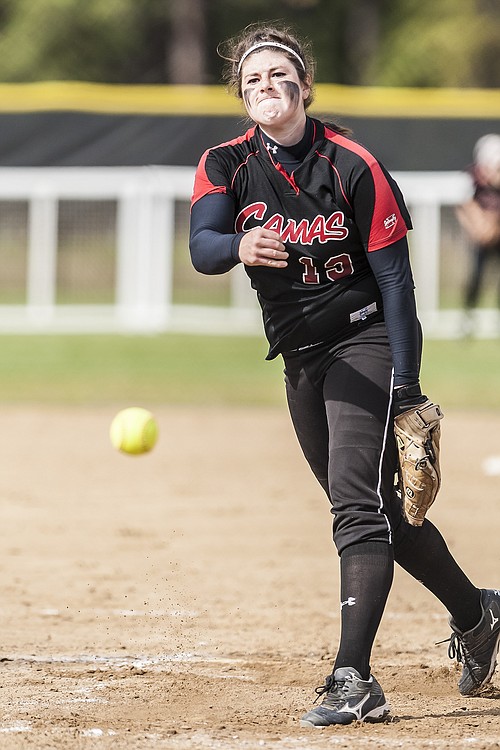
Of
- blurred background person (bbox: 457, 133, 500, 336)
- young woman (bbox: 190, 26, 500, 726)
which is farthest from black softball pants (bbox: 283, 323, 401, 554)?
blurred background person (bbox: 457, 133, 500, 336)

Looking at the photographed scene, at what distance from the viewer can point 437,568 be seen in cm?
366

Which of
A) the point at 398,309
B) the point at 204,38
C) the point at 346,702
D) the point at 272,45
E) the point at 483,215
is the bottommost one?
the point at 346,702

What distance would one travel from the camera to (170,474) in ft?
25.4

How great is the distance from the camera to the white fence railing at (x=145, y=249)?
15641 mm

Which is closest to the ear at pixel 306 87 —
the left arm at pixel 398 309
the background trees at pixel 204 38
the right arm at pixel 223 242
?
the right arm at pixel 223 242

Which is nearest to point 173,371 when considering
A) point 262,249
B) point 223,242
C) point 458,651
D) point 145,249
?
point 145,249

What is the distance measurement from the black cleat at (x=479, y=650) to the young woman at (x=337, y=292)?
0.27 meters

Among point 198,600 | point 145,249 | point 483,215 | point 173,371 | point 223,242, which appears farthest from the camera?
point 145,249

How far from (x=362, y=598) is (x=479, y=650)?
59cm

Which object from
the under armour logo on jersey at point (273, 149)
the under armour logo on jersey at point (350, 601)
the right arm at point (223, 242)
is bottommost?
the under armour logo on jersey at point (350, 601)

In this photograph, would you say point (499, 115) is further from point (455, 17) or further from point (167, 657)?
point (455, 17)

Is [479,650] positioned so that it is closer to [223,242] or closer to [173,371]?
[223,242]

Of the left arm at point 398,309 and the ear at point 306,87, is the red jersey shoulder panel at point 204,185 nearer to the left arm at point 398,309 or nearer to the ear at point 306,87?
the ear at point 306,87

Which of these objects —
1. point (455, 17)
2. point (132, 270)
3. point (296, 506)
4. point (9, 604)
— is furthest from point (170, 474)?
point (455, 17)
